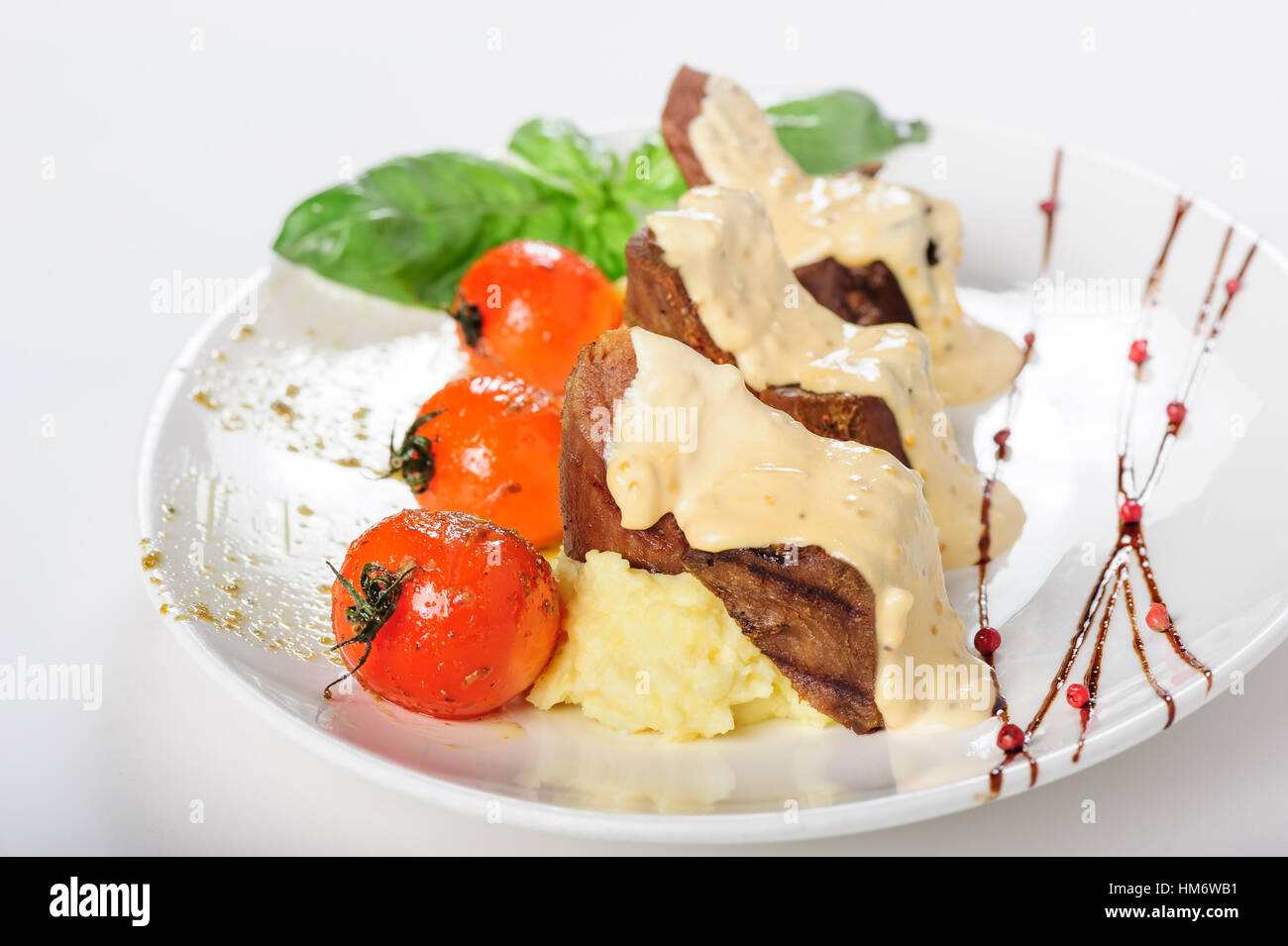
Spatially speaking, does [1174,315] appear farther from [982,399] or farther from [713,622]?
[713,622]

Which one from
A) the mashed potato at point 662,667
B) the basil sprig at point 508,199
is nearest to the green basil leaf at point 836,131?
the basil sprig at point 508,199

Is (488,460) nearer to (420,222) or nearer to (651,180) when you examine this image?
(420,222)

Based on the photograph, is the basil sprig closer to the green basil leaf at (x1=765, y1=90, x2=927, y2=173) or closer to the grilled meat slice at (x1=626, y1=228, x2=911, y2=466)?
the green basil leaf at (x1=765, y1=90, x2=927, y2=173)

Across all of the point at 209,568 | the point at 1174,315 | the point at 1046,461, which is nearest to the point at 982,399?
the point at 1046,461

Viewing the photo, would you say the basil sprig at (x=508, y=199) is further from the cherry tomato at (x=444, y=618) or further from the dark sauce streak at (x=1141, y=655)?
the dark sauce streak at (x=1141, y=655)

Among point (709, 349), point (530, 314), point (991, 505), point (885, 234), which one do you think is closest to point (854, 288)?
point (885, 234)

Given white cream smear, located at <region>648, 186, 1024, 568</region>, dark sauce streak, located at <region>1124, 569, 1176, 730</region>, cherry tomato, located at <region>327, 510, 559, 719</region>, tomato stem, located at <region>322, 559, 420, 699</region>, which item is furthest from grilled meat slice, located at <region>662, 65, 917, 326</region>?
tomato stem, located at <region>322, 559, 420, 699</region>
